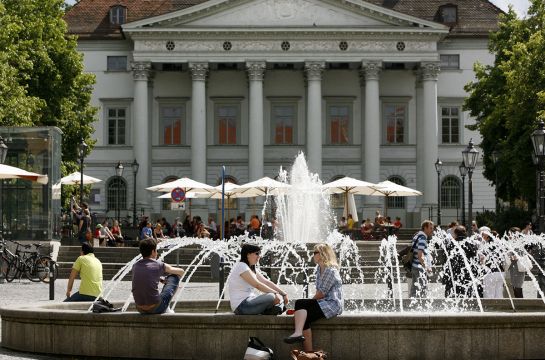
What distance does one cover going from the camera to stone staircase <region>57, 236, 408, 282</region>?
35219mm

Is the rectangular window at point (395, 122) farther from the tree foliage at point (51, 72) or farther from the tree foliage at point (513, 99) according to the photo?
the tree foliage at point (51, 72)

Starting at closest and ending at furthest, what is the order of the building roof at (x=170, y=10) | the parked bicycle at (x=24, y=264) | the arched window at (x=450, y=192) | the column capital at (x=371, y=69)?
1. the parked bicycle at (x=24, y=264)
2. the column capital at (x=371, y=69)
3. the arched window at (x=450, y=192)
4. the building roof at (x=170, y=10)

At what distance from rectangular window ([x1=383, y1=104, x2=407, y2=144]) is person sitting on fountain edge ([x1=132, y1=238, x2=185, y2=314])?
58.3 meters

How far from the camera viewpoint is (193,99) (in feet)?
228

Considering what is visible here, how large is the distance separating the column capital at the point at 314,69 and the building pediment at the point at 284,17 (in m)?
2.09

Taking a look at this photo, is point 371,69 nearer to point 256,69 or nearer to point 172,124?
point 256,69

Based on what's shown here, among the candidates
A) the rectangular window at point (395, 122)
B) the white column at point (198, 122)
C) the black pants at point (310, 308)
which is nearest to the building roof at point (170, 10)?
the white column at point (198, 122)

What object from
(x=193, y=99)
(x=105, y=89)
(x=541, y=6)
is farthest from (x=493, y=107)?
(x=105, y=89)

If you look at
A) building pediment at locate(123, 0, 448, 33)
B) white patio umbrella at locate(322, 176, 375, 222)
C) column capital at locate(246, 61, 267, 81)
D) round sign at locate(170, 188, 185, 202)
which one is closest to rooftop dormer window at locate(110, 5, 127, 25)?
building pediment at locate(123, 0, 448, 33)

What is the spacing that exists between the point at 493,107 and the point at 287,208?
1594cm

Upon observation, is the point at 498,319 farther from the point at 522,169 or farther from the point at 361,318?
the point at 522,169

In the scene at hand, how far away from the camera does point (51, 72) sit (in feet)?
174

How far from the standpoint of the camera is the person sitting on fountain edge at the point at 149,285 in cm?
1471

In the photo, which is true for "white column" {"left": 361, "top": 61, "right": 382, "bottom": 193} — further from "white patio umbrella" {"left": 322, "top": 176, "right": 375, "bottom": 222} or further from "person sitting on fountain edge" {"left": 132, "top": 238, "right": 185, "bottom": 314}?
"person sitting on fountain edge" {"left": 132, "top": 238, "right": 185, "bottom": 314}
